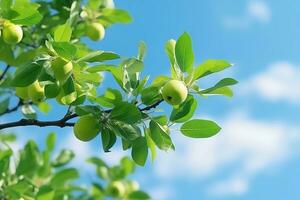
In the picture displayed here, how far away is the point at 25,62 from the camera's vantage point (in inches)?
59.7

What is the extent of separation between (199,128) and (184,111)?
76mm

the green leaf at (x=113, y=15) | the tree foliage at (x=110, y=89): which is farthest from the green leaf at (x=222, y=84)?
the green leaf at (x=113, y=15)

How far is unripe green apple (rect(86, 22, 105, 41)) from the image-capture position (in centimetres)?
254

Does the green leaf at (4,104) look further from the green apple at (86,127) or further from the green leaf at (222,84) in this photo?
the green leaf at (222,84)

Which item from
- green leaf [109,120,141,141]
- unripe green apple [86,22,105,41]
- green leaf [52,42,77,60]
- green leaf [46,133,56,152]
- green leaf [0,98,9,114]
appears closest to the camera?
green leaf [52,42,77,60]

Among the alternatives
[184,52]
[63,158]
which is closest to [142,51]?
[184,52]

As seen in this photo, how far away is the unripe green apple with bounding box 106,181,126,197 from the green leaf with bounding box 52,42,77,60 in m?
2.10

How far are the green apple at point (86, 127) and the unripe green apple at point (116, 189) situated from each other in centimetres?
196

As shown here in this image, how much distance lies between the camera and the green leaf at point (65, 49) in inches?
56.0

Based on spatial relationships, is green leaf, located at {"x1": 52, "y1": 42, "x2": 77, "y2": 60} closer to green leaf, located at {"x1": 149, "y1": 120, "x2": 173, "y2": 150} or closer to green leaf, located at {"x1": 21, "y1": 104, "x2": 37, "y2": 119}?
green leaf, located at {"x1": 149, "y1": 120, "x2": 173, "y2": 150}

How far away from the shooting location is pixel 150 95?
154 cm

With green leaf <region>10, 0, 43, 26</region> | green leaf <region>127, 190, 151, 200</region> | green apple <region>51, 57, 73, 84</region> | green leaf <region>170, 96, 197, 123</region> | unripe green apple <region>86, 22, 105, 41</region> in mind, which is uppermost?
unripe green apple <region>86, 22, 105, 41</region>

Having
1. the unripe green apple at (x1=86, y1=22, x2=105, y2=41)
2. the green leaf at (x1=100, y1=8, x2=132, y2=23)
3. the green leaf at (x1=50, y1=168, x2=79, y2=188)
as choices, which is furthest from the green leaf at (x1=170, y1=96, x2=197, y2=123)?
the green leaf at (x1=50, y1=168, x2=79, y2=188)

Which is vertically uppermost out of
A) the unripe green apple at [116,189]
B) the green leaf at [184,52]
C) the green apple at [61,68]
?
the unripe green apple at [116,189]
